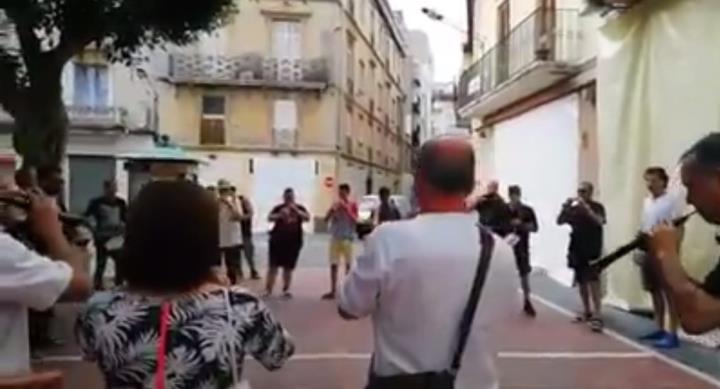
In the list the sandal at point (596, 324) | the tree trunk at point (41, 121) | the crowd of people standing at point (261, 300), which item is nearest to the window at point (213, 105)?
the tree trunk at point (41, 121)

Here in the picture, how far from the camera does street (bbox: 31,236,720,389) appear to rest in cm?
851

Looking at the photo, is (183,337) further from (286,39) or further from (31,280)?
(286,39)

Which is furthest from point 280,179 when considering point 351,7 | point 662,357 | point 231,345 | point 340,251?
point 231,345

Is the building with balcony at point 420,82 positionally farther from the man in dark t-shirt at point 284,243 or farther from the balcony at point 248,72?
the man in dark t-shirt at point 284,243

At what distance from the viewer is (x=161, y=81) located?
40344 mm

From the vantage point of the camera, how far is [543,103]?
1945 centimetres

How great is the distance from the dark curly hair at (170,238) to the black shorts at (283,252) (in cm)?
1232

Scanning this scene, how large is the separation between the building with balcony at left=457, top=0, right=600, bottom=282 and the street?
15.8 ft

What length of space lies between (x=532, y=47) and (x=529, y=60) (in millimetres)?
261

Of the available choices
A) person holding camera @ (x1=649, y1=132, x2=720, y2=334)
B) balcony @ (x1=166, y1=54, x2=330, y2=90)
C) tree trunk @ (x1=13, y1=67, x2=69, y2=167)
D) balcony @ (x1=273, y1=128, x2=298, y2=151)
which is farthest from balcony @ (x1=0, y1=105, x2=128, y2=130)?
person holding camera @ (x1=649, y1=132, x2=720, y2=334)

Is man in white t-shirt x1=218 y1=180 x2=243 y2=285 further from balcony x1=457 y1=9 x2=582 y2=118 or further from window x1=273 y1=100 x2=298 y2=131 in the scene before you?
window x1=273 y1=100 x2=298 y2=131

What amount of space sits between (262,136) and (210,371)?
39073mm

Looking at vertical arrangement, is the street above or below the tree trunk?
below

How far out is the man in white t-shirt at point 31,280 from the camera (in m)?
2.95
